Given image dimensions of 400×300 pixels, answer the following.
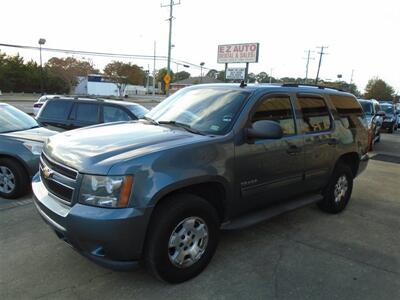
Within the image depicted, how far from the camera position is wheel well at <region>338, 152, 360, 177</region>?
5.35 metres

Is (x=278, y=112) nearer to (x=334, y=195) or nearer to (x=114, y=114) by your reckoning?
(x=334, y=195)

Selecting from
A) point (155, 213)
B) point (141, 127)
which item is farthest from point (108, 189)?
point (141, 127)

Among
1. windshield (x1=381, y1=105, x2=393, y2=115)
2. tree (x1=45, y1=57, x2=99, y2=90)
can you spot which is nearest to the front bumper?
windshield (x1=381, y1=105, x2=393, y2=115)

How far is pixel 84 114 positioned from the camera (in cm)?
849

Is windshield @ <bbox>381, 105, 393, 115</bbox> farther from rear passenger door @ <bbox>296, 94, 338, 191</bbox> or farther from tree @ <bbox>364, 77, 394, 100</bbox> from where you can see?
tree @ <bbox>364, 77, 394, 100</bbox>

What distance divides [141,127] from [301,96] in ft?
6.98

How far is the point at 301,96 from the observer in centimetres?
444

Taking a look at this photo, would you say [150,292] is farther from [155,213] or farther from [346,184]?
[346,184]

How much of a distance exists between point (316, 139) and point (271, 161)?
1006 mm

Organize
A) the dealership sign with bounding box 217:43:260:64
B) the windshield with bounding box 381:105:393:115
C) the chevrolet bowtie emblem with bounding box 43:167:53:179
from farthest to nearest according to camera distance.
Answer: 1. the dealership sign with bounding box 217:43:260:64
2. the windshield with bounding box 381:105:393:115
3. the chevrolet bowtie emblem with bounding box 43:167:53:179

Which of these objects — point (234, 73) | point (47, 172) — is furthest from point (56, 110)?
point (234, 73)

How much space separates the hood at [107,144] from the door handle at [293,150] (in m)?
1.24

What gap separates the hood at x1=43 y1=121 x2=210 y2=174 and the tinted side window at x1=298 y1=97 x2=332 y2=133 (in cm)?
173

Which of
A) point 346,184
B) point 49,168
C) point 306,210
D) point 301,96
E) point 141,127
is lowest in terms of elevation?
point 306,210
